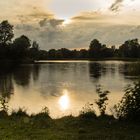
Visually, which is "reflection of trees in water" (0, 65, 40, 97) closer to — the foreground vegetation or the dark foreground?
the foreground vegetation

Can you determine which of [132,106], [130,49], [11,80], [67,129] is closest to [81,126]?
[67,129]

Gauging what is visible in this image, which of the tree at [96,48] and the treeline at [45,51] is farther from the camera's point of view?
the tree at [96,48]

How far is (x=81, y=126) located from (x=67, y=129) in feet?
2.17

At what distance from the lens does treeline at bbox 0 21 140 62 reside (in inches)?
4606

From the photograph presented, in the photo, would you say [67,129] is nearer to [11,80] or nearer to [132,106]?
[132,106]

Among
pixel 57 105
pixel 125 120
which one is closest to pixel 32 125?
pixel 125 120

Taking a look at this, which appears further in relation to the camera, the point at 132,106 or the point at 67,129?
the point at 132,106

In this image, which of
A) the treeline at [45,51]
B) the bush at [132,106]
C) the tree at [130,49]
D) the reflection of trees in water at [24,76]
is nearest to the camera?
the bush at [132,106]

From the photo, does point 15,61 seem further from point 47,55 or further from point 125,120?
point 125,120

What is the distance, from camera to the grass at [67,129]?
1109 centimetres

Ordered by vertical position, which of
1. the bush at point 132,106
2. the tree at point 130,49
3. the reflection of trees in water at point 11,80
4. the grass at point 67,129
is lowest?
the reflection of trees in water at point 11,80

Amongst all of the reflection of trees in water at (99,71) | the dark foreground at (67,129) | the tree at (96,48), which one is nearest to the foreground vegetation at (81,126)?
the dark foreground at (67,129)

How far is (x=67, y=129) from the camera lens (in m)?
12.2

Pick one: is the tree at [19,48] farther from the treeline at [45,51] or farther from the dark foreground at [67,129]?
the dark foreground at [67,129]
